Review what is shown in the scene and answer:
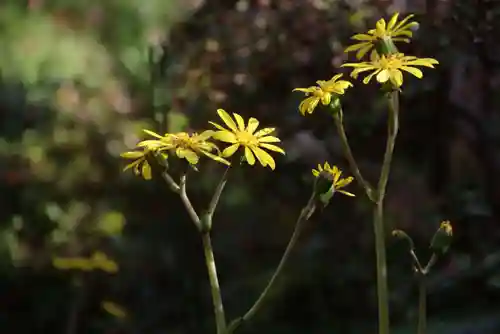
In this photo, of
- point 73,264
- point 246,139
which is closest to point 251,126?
point 246,139

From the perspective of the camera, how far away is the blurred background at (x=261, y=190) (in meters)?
1.73

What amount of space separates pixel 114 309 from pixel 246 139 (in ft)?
3.54

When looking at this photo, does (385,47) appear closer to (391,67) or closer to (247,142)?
(391,67)

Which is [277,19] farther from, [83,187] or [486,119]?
[83,187]

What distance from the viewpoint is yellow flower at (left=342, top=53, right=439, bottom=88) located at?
2.98ft

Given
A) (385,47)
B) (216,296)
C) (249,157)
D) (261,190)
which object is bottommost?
(216,296)

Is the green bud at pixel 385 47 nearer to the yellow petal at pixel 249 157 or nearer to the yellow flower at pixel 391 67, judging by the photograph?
the yellow flower at pixel 391 67

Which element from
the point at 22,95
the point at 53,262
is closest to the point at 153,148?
the point at 53,262

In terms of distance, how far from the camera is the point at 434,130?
1820 mm

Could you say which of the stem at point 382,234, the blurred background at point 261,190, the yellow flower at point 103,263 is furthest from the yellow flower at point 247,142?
the yellow flower at point 103,263

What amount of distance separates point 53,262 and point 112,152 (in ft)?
0.95

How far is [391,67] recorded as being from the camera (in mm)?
935

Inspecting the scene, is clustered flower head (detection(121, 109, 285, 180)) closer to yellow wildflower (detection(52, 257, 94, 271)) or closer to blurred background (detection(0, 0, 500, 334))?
blurred background (detection(0, 0, 500, 334))

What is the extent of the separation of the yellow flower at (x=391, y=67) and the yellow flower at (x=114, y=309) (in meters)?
1.11
